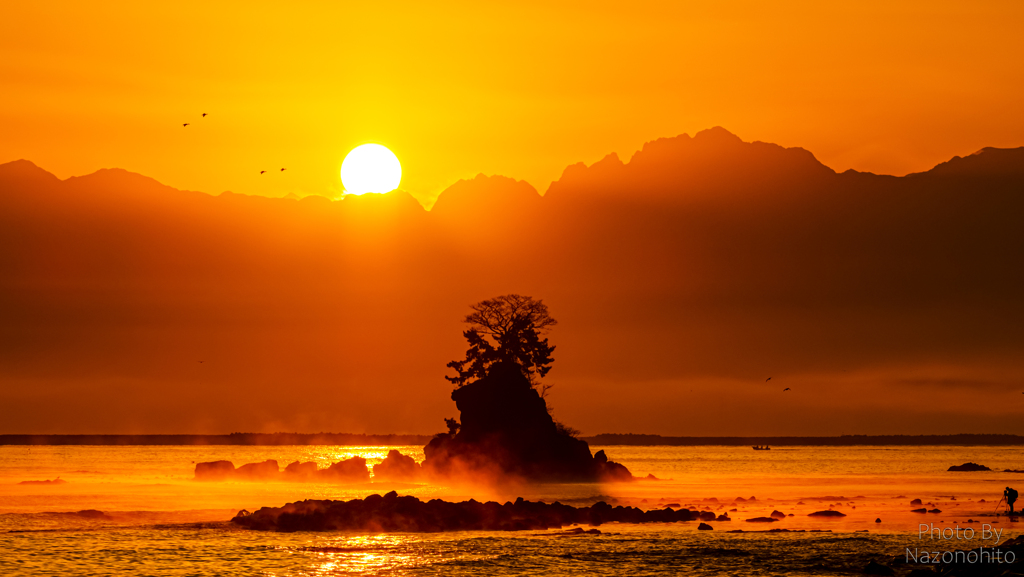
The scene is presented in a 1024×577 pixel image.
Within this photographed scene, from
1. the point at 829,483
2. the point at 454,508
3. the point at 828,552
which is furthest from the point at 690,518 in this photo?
the point at 829,483

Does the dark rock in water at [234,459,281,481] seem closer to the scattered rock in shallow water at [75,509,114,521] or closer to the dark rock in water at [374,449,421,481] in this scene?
the dark rock in water at [374,449,421,481]

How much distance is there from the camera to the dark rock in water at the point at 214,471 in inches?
5738

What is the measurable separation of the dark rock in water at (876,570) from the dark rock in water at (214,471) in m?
→ 111

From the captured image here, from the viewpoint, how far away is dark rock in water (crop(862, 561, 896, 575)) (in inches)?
1914

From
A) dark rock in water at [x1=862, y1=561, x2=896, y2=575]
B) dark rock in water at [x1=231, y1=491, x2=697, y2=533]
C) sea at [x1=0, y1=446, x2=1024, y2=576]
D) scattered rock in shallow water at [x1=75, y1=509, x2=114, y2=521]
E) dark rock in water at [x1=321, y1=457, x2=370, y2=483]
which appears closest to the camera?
dark rock in water at [x1=862, y1=561, x2=896, y2=575]

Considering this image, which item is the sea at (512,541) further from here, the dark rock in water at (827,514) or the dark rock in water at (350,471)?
the dark rock in water at (350,471)

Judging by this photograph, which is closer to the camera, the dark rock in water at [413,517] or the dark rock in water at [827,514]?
the dark rock in water at [413,517]

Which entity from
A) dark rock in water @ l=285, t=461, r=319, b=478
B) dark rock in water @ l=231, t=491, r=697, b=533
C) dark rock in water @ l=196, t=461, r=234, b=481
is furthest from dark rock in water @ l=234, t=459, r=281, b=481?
dark rock in water @ l=231, t=491, r=697, b=533

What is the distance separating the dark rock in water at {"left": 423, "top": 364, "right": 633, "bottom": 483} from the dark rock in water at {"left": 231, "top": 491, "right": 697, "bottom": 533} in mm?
39576

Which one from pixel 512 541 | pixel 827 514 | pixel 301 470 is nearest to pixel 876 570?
pixel 512 541

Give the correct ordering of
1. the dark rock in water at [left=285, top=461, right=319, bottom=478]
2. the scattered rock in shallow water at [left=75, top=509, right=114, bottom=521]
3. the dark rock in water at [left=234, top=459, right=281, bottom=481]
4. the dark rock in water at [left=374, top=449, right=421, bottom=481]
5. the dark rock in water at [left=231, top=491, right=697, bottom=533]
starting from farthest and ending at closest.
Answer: the dark rock in water at [left=234, top=459, right=281, bottom=481] → the dark rock in water at [left=285, top=461, right=319, bottom=478] → the dark rock in water at [left=374, top=449, right=421, bottom=481] → the scattered rock in shallow water at [left=75, top=509, right=114, bottom=521] → the dark rock in water at [left=231, top=491, right=697, bottom=533]

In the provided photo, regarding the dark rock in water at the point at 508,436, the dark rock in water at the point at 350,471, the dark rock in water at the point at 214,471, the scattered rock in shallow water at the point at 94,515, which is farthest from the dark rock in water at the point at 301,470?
the scattered rock in shallow water at the point at 94,515

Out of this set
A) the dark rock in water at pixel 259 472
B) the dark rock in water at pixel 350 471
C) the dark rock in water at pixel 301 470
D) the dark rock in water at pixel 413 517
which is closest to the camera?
the dark rock in water at pixel 413 517

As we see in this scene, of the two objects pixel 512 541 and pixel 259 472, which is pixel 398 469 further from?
pixel 512 541
